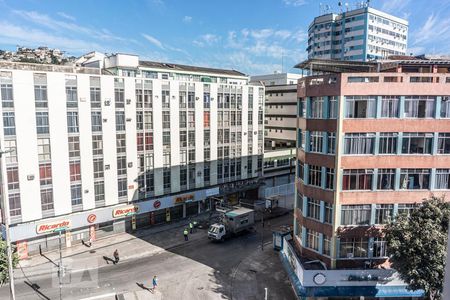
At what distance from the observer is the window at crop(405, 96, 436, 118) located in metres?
28.5

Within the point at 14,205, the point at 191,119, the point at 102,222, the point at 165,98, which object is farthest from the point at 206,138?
the point at 14,205

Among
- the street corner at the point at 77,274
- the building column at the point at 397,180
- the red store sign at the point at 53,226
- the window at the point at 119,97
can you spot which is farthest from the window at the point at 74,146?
the building column at the point at 397,180

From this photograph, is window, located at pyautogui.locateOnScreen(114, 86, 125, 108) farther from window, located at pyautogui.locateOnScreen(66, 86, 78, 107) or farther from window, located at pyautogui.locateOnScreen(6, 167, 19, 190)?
window, located at pyautogui.locateOnScreen(6, 167, 19, 190)

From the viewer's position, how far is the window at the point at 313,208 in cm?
3092

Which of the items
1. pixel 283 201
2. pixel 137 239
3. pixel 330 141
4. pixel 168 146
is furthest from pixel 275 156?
pixel 330 141

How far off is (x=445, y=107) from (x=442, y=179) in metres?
6.37

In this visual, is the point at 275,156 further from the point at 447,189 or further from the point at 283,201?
the point at 447,189

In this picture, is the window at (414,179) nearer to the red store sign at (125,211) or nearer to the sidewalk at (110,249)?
the sidewalk at (110,249)

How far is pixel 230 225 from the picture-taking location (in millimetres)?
45781

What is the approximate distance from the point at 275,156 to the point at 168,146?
2682 centimetres

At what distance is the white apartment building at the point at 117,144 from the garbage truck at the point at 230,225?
30.0 ft

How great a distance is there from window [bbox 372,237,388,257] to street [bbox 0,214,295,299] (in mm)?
8910

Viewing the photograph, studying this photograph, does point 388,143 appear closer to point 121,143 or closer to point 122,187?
point 121,143

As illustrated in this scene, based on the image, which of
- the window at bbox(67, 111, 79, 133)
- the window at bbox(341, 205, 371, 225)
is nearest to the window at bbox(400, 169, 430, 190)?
the window at bbox(341, 205, 371, 225)
